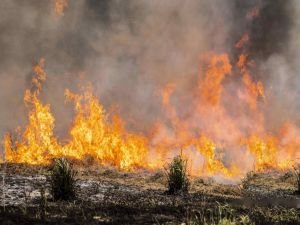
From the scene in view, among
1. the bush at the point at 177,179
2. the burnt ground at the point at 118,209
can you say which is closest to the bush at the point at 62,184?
the burnt ground at the point at 118,209

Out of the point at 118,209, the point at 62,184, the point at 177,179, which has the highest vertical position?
the point at 177,179

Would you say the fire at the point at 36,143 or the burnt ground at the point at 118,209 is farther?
the fire at the point at 36,143

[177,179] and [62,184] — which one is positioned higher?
[177,179]

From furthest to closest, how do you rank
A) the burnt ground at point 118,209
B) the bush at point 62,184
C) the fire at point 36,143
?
1. the fire at point 36,143
2. the bush at point 62,184
3. the burnt ground at point 118,209

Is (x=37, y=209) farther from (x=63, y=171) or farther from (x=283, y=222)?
(x=283, y=222)

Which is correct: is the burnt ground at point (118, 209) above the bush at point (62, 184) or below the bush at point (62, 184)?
below

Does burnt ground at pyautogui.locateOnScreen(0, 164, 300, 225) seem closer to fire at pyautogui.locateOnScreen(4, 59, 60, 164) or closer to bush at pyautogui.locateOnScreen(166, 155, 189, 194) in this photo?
bush at pyautogui.locateOnScreen(166, 155, 189, 194)

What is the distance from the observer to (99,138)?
44812mm

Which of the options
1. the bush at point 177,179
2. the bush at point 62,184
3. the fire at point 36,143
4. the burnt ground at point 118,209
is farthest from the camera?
the fire at point 36,143

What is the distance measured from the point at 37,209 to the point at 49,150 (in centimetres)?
3054

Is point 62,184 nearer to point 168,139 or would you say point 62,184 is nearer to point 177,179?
point 177,179

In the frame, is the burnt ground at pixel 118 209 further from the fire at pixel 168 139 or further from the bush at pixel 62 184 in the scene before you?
the fire at pixel 168 139

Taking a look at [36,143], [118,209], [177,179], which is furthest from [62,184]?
[36,143]

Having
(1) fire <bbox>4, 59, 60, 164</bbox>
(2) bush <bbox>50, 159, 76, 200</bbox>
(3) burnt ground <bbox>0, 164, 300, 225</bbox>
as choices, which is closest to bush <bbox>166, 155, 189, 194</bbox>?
(3) burnt ground <bbox>0, 164, 300, 225</bbox>
